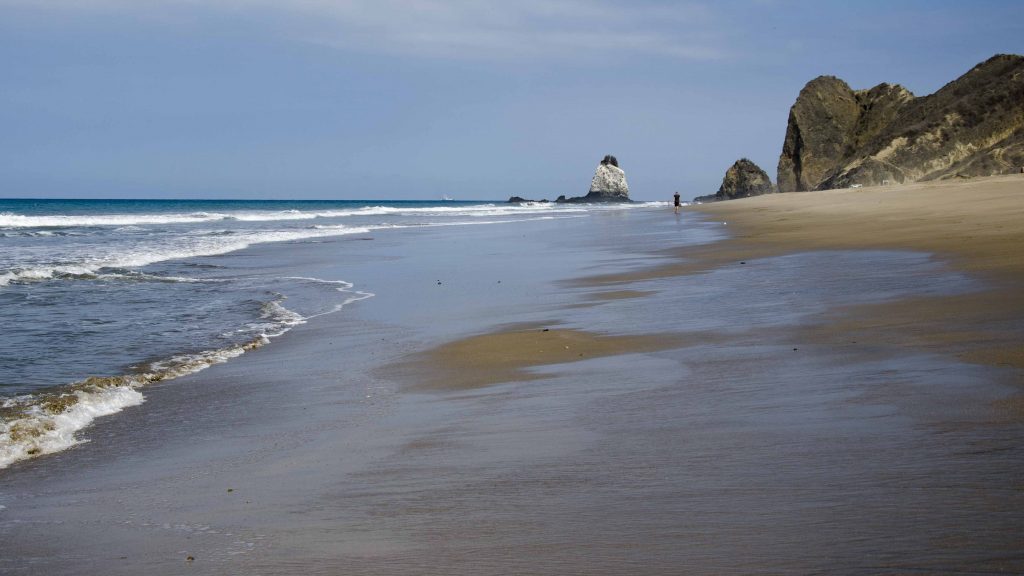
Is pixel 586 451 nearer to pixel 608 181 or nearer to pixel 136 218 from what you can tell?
pixel 136 218

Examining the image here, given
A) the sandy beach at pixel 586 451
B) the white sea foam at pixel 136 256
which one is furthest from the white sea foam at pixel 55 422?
the white sea foam at pixel 136 256

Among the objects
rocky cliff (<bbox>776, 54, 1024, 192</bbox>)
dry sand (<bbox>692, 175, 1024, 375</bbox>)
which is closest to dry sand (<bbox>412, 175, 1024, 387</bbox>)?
dry sand (<bbox>692, 175, 1024, 375</bbox>)

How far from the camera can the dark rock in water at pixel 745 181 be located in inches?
3735

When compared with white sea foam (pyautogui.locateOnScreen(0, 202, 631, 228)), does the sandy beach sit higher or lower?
lower

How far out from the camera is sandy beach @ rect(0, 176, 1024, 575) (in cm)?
307

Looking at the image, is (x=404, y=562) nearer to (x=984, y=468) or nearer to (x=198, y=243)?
(x=984, y=468)

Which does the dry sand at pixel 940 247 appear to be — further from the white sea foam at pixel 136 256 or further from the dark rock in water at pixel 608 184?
the dark rock in water at pixel 608 184

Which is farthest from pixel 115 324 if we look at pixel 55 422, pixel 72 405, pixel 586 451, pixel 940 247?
pixel 940 247

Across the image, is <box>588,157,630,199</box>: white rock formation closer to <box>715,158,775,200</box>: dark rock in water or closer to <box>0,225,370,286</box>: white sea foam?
<box>715,158,775,200</box>: dark rock in water

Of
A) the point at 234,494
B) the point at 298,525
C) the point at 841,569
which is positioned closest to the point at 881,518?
the point at 841,569

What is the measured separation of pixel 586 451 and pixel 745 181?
9731 cm

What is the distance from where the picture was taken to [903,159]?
50.3m

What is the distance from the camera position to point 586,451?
436 cm

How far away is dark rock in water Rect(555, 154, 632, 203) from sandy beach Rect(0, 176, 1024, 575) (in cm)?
14054
